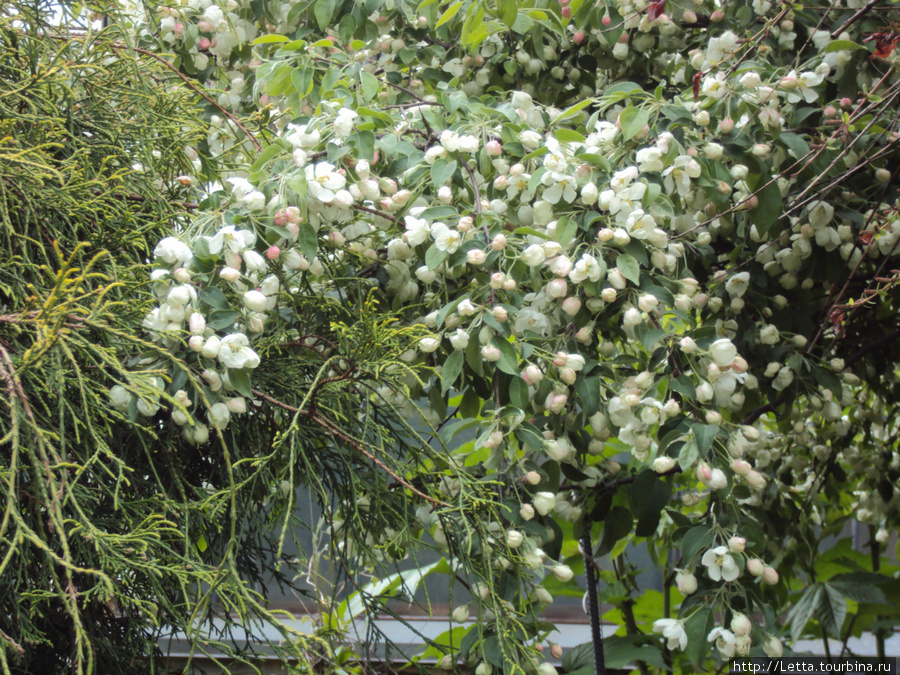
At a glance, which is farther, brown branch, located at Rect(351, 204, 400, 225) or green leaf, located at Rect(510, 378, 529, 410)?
brown branch, located at Rect(351, 204, 400, 225)

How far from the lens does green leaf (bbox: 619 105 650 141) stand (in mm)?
945

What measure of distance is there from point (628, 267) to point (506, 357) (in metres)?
0.20

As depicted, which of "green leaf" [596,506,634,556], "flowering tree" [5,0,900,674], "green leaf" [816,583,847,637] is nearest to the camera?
"flowering tree" [5,0,900,674]

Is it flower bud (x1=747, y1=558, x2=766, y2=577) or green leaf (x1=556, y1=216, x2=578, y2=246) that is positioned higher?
green leaf (x1=556, y1=216, x2=578, y2=246)

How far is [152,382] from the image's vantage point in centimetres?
71

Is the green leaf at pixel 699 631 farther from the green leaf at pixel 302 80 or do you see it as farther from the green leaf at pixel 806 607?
the green leaf at pixel 302 80

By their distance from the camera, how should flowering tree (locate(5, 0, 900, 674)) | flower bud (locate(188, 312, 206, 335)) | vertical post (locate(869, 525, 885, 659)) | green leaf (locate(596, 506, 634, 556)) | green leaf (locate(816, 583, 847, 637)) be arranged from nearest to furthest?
flower bud (locate(188, 312, 206, 335)), flowering tree (locate(5, 0, 900, 674)), green leaf (locate(596, 506, 634, 556)), green leaf (locate(816, 583, 847, 637)), vertical post (locate(869, 525, 885, 659))

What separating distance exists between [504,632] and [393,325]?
1.61ft

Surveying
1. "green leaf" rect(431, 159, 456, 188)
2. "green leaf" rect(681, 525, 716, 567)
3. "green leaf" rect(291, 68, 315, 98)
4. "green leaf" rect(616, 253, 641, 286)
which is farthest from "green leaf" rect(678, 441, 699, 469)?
"green leaf" rect(291, 68, 315, 98)

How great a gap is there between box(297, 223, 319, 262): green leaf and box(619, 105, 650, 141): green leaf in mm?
437

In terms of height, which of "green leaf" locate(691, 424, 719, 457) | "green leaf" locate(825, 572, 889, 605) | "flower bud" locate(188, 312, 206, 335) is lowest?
"green leaf" locate(825, 572, 889, 605)

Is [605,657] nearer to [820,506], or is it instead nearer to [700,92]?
[820,506]

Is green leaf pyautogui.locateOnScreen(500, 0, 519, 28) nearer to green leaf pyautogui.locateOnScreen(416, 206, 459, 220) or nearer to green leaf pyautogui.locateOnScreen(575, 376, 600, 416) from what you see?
green leaf pyautogui.locateOnScreen(416, 206, 459, 220)

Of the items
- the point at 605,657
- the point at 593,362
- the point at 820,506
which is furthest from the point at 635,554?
the point at 593,362
